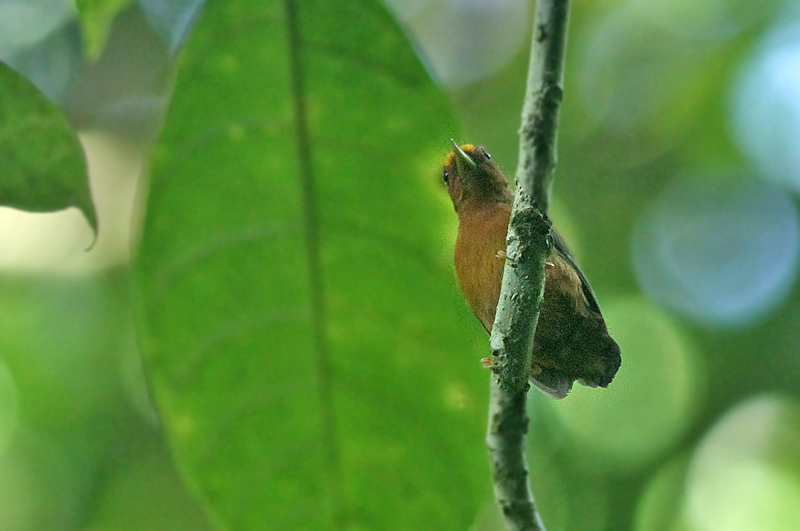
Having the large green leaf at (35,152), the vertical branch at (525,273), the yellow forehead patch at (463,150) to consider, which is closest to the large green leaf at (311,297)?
the yellow forehead patch at (463,150)

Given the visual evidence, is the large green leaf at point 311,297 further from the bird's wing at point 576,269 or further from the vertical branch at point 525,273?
the vertical branch at point 525,273

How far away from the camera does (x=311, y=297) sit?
1.53m

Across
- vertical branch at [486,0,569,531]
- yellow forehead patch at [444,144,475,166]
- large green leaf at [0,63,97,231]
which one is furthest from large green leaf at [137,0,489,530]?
vertical branch at [486,0,569,531]

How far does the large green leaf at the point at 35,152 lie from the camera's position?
1.27 m

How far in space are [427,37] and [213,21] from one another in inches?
164

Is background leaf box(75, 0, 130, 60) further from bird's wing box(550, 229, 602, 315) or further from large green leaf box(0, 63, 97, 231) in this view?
bird's wing box(550, 229, 602, 315)

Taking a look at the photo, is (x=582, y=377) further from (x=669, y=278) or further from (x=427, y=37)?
(x=427, y=37)


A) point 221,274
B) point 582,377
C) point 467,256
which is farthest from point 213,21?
point 582,377

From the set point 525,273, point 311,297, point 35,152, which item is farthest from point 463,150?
point 35,152

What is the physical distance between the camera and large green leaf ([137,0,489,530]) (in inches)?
57.6

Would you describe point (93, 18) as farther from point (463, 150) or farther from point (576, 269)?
point (576, 269)

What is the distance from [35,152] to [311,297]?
534 mm

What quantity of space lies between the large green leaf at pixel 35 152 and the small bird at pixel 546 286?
598mm

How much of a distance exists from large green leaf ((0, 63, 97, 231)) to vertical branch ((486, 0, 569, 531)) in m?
0.69
